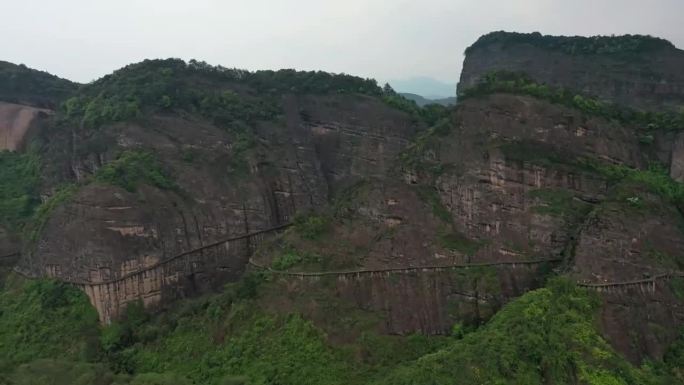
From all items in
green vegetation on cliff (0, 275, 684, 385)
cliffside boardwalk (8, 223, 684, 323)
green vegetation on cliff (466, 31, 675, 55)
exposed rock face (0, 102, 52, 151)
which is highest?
green vegetation on cliff (466, 31, 675, 55)

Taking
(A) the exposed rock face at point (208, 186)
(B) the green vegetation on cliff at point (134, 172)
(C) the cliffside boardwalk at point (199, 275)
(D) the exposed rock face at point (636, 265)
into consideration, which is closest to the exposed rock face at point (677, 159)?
(D) the exposed rock face at point (636, 265)

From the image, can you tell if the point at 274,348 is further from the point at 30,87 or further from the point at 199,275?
the point at 30,87

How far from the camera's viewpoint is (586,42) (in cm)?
4666

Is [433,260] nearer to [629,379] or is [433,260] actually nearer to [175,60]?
[629,379]

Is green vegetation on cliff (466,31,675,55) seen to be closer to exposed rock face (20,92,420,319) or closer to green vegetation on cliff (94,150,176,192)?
exposed rock face (20,92,420,319)

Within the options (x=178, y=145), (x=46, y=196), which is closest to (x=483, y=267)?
(x=178, y=145)

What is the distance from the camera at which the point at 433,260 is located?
24.5 m

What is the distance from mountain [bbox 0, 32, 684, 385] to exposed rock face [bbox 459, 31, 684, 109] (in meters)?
17.6

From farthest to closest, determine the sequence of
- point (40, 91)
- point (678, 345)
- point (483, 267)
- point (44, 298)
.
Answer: point (40, 91) < point (44, 298) < point (483, 267) < point (678, 345)

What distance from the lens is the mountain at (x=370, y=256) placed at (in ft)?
67.6

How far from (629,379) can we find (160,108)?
2677 cm

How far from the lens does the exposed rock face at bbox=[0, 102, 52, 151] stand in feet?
133

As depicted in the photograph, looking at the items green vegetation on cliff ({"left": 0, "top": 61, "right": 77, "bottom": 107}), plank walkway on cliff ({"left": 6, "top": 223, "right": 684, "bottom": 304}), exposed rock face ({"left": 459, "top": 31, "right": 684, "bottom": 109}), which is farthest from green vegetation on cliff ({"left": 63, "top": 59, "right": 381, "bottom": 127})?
exposed rock face ({"left": 459, "top": 31, "right": 684, "bottom": 109})

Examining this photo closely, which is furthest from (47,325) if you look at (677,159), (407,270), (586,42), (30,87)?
(586,42)
